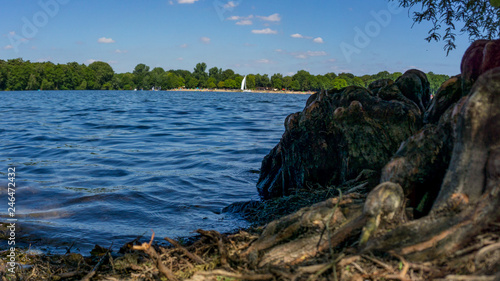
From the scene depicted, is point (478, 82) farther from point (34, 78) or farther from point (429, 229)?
point (34, 78)

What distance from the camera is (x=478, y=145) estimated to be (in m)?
3.24

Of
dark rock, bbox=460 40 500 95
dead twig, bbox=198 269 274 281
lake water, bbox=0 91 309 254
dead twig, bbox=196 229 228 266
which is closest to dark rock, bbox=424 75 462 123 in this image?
dark rock, bbox=460 40 500 95

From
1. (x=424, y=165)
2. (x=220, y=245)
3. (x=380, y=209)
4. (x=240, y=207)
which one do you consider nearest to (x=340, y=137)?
(x=240, y=207)

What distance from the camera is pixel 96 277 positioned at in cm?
439

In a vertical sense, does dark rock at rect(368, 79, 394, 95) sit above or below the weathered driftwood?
above

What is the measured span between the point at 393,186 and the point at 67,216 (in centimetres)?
717

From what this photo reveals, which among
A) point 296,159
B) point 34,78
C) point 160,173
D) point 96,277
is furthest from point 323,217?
point 34,78

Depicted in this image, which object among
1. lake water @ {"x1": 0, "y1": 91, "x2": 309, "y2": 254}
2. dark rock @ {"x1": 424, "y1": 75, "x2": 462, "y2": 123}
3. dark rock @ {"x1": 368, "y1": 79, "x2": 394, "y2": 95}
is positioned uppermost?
dark rock @ {"x1": 368, "y1": 79, "x2": 394, "y2": 95}

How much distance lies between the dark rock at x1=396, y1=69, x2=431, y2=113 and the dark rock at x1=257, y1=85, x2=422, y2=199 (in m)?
0.51

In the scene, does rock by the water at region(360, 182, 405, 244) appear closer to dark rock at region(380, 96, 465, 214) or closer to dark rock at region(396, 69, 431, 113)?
dark rock at region(380, 96, 465, 214)

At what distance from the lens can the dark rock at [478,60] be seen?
395 cm

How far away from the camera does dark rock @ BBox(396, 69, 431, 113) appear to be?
8.09 meters

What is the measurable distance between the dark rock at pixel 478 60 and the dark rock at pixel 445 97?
3.20ft

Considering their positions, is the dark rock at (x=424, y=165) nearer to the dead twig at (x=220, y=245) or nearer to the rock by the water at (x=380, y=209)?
the rock by the water at (x=380, y=209)
